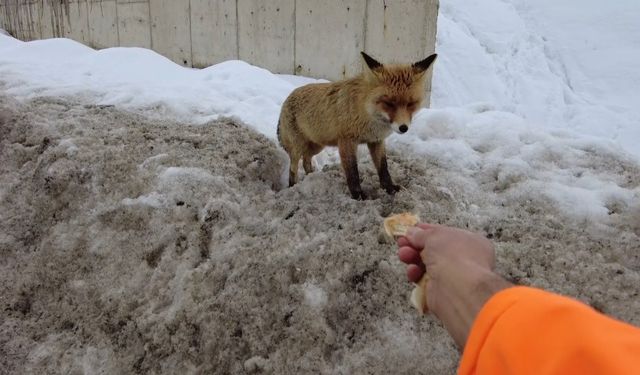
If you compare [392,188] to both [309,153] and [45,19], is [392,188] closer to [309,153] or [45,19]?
[309,153]

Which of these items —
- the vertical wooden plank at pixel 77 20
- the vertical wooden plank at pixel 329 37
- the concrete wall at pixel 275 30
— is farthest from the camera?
the vertical wooden plank at pixel 77 20

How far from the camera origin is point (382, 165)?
316cm

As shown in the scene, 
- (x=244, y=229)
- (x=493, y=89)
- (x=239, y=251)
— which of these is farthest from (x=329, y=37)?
(x=239, y=251)

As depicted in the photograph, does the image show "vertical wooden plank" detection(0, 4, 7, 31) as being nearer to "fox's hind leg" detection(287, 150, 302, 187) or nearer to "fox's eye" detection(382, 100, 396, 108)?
"fox's hind leg" detection(287, 150, 302, 187)

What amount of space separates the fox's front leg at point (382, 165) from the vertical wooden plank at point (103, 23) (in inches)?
294

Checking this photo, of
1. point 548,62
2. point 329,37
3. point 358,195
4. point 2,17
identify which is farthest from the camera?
point 2,17

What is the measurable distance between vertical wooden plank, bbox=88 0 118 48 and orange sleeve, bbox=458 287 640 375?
31.0ft

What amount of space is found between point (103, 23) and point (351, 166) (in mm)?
7958

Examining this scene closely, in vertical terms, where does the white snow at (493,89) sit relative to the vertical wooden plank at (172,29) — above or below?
below

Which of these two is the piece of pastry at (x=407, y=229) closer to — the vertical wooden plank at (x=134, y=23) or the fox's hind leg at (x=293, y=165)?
the fox's hind leg at (x=293, y=165)

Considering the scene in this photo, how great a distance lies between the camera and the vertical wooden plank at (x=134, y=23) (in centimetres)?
820

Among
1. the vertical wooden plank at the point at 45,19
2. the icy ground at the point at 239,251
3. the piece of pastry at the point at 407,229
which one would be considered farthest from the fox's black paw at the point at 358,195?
the vertical wooden plank at the point at 45,19

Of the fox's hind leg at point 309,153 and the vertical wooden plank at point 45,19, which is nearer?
the fox's hind leg at point 309,153

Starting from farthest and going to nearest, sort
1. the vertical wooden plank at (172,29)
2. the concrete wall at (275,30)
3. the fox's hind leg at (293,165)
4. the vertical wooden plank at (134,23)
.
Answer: the vertical wooden plank at (134,23) → the vertical wooden plank at (172,29) → the concrete wall at (275,30) → the fox's hind leg at (293,165)
